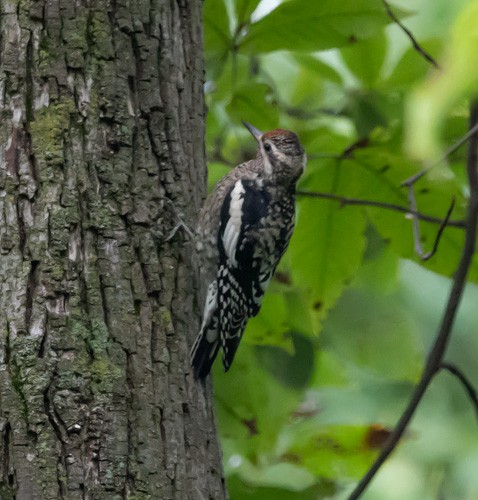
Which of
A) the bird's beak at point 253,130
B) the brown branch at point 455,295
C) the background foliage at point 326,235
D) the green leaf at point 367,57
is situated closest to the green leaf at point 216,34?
the background foliage at point 326,235

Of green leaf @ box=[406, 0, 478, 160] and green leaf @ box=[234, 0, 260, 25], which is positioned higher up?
green leaf @ box=[406, 0, 478, 160]

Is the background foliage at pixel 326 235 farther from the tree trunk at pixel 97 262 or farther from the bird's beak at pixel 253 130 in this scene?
the tree trunk at pixel 97 262

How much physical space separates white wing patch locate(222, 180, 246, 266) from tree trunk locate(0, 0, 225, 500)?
573 mm

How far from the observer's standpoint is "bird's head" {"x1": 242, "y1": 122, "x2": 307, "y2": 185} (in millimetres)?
2867

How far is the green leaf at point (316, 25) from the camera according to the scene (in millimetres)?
2490

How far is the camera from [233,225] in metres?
2.92

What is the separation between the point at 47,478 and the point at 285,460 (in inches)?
53.8

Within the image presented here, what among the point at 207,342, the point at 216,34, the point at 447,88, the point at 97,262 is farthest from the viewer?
the point at 216,34

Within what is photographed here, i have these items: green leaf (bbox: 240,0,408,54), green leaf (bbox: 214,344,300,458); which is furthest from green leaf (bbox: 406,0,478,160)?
green leaf (bbox: 214,344,300,458)

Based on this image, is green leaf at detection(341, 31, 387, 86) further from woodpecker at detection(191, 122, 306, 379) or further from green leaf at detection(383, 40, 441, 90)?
woodpecker at detection(191, 122, 306, 379)

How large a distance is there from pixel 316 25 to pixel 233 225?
2.53 ft

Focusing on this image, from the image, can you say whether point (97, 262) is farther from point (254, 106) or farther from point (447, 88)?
point (447, 88)

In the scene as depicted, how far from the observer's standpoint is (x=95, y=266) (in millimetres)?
1978

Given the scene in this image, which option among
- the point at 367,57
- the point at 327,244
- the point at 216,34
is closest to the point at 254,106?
the point at 216,34
